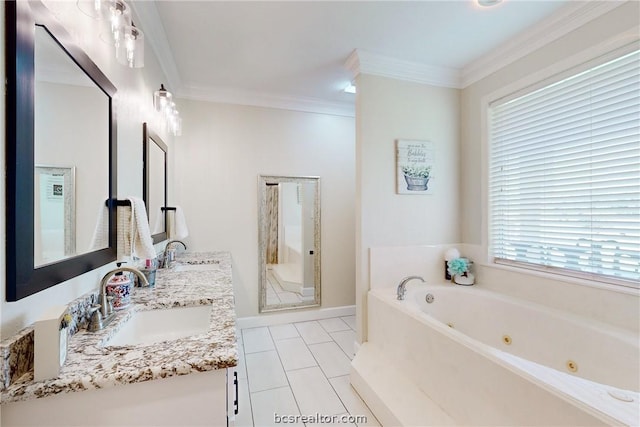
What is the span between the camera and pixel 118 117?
1419mm

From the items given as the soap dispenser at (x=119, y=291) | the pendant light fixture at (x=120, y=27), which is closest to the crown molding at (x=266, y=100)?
the pendant light fixture at (x=120, y=27)

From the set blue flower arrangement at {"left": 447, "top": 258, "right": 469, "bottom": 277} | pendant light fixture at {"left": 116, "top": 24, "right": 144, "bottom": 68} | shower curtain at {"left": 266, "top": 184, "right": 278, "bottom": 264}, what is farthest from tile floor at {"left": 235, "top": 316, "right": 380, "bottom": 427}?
pendant light fixture at {"left": 116, "top": 24, "right": 144, "bottom": 68}

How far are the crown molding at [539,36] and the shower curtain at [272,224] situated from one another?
2.25m

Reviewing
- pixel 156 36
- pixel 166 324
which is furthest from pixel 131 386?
pixel 156 36

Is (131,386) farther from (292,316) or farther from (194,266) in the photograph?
(292,316)

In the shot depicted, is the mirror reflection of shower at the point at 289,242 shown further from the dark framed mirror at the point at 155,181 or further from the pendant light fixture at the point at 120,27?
the pendant light fixture at the point at 120,27

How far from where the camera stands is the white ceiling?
1811 mm

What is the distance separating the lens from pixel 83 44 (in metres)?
1.12

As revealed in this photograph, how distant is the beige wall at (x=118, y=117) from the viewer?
30.6 inches

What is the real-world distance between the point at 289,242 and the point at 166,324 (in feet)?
6.49

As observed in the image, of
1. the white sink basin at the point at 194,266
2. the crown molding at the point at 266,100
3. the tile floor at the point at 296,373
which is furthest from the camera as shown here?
the crown molding at the point at 266,100

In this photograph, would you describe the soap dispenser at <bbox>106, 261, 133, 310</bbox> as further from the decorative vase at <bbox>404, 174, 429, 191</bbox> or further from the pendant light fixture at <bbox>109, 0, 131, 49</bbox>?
the decorative vase at <bbox>404, 174, 429, 191</bbox>

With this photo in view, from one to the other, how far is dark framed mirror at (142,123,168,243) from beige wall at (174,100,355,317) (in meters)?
0.42

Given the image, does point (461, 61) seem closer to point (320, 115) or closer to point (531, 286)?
point (320, 115)
